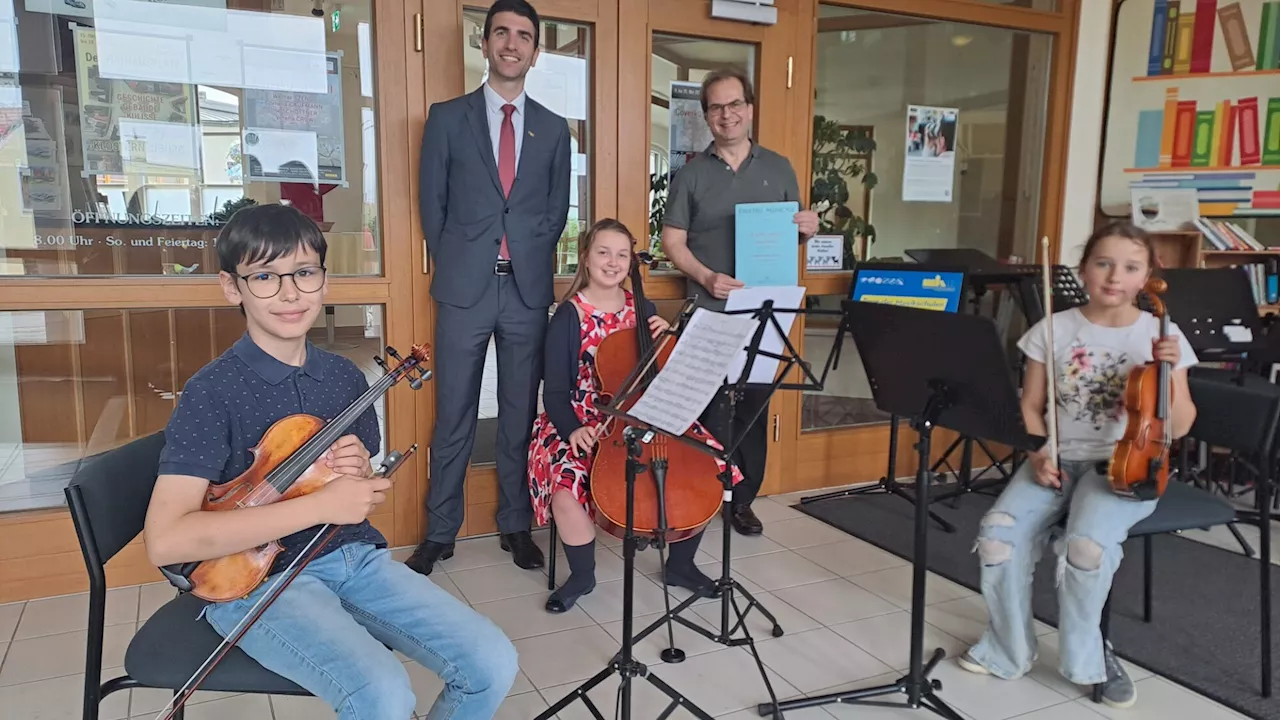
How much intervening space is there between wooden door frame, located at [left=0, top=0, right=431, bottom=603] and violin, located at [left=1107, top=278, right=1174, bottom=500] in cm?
200

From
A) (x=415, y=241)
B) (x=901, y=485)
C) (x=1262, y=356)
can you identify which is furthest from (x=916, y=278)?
(x=415, y=241)

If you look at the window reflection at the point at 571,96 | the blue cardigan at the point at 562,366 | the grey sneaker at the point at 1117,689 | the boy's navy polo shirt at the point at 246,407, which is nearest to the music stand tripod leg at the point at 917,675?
the grey sneaker at the point at 1117,689

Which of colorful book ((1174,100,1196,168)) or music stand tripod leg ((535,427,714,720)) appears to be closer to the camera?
music stand tripod leg ((535,427,714,720))

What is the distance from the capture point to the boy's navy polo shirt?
123 cm

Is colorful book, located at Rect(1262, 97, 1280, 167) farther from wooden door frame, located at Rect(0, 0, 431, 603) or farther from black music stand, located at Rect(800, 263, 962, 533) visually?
wooden door frame, located at Rect(0, 0, 431, 603)

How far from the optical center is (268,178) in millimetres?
2598

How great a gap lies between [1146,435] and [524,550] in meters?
1.75

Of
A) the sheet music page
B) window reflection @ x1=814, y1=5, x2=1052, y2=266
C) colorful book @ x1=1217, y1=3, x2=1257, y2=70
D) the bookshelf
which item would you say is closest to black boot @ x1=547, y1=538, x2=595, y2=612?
the sheet music page

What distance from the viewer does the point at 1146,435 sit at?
185 cm

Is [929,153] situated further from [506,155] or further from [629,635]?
[629,635]

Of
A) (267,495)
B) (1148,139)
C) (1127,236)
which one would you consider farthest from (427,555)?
(1148,139)

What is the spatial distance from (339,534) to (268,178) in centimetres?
157

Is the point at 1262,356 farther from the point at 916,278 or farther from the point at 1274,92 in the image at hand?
the point at 916,278

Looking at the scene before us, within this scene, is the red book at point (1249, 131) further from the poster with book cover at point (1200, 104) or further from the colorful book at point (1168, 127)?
the colorful book at point (1168, 127)
